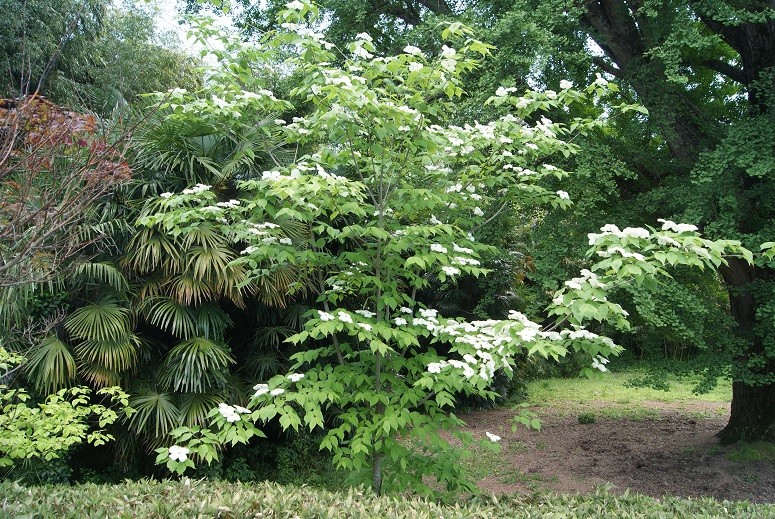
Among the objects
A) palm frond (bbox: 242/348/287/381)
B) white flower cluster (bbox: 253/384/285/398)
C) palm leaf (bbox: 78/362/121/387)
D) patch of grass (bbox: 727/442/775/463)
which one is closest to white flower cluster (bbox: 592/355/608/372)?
white flower cluster (bbox: 253/384/285/398)

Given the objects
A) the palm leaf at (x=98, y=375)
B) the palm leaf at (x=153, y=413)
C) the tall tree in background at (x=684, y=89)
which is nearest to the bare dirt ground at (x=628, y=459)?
the tall tree in background at (x=684, y=89)

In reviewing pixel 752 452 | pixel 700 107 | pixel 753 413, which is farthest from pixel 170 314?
pixel 753 413

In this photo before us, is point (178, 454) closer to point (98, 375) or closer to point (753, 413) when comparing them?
point (98, 375)

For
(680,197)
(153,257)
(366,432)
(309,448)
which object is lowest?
(309,448)

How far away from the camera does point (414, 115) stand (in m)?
4.02

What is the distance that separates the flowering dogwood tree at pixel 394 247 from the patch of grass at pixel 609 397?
8.04 metres

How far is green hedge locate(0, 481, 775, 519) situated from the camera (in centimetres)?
289

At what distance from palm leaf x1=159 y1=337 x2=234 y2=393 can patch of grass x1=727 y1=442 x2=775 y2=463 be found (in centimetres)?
636

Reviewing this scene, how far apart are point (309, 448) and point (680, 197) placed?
5.40 meters

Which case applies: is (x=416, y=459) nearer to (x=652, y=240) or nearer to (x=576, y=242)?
(x=652, y=240)

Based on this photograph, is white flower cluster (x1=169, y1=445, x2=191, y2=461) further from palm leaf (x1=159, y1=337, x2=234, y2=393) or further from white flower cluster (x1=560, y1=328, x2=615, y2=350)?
palm leaf (x1=159, y1=337, x2=234, y2=393)

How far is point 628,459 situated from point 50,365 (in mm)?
7254

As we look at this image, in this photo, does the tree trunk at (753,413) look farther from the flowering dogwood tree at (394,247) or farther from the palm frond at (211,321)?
the palm frond at (211,321)

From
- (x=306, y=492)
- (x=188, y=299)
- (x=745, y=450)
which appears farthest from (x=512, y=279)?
(x=306, y=492)
